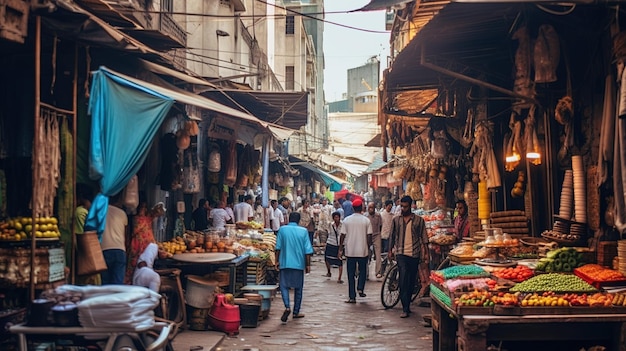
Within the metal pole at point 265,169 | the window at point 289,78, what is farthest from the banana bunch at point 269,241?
the window at point 289,78

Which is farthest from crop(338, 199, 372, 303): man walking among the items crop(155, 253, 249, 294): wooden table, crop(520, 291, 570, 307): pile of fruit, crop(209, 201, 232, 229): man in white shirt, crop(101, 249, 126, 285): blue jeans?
crop(520, 291, 570, 307): pile of fruit

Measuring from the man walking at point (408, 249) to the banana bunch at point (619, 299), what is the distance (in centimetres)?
496

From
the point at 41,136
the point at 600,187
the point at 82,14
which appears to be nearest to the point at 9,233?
the point at 41,136

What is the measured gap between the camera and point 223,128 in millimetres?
13789

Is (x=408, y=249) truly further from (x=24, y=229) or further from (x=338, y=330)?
(x=24, y=229)

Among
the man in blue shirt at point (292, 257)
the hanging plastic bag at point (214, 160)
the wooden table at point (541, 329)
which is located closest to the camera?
the wooden table at point (541, 329)

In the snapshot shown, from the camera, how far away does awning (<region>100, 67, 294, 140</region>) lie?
8445 millimetres

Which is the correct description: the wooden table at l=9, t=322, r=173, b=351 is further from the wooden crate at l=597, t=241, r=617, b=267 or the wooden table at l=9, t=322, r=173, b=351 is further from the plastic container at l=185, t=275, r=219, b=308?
the wooden crate at l=597, t=241, r=617, b=267

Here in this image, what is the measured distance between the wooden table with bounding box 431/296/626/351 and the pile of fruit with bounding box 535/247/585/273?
46.2 inches

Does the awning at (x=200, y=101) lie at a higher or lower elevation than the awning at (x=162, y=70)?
lower

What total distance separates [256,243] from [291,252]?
300 cm

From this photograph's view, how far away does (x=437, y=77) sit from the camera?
11094 mm

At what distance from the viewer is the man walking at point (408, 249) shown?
11.4 m

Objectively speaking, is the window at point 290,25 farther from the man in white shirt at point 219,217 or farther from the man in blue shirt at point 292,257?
the man in blue shirt at point 292,257
